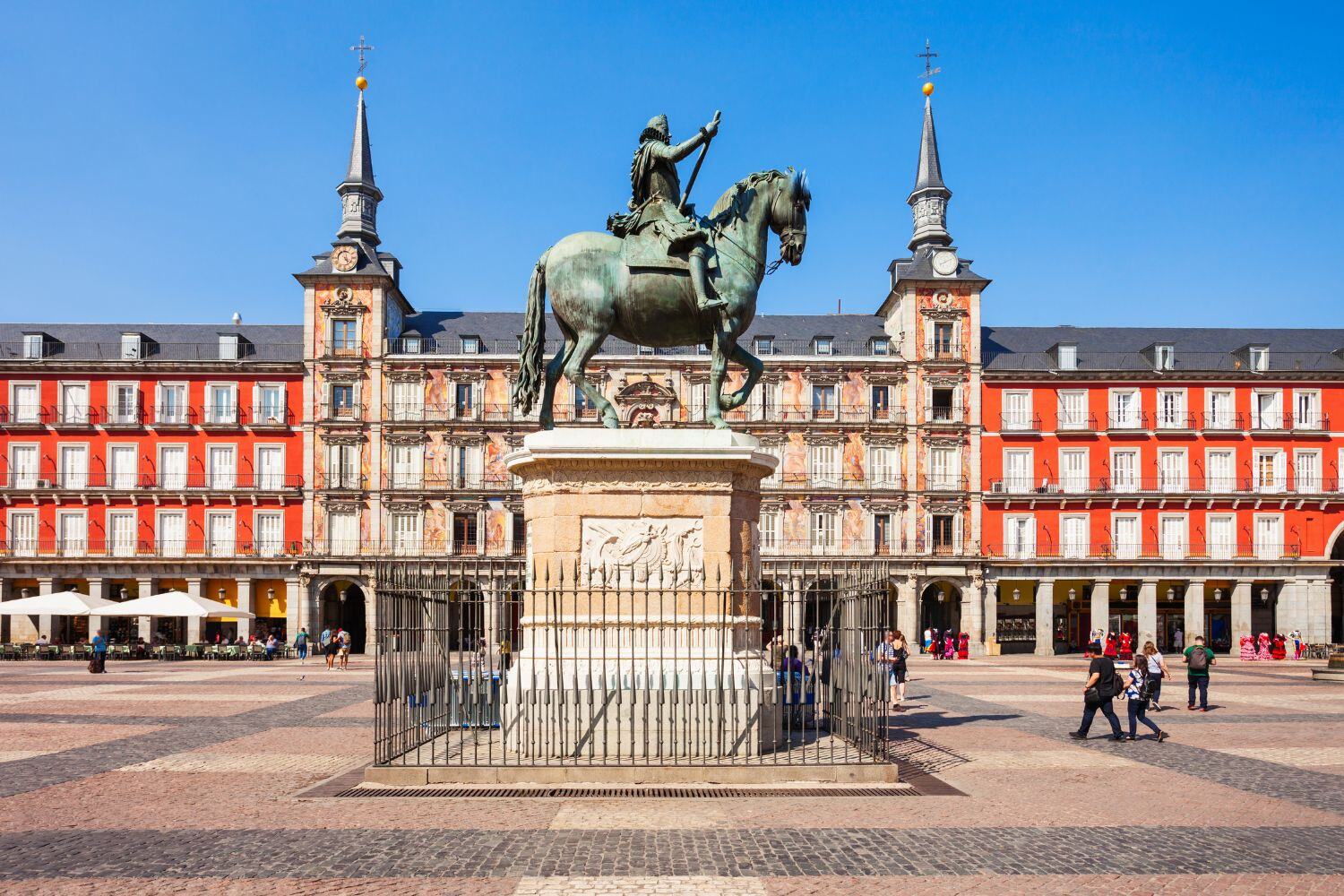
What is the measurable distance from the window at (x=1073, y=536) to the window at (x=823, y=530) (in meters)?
10.8

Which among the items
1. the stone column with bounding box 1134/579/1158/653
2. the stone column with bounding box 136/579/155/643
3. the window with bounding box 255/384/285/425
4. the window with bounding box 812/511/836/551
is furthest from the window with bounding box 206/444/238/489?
the stone column with bounding box 1134/579/1158/653

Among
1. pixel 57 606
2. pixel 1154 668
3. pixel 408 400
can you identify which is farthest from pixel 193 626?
pixel 1154 668

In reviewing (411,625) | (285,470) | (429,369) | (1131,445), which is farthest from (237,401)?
(411,625)

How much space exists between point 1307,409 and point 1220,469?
16.8 feet

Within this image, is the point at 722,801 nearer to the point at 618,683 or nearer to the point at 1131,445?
the point at 618,683

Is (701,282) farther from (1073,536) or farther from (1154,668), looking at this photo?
(1073,536)

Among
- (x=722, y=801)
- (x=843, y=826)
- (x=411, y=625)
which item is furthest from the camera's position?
(x=411, y=625)

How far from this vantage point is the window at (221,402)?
181 feet

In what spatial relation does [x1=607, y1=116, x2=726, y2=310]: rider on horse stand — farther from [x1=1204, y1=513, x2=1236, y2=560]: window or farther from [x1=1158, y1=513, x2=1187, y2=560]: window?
[x1=1204, y1=513, x2=1236, y2=560]: window

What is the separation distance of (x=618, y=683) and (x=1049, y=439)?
4779 cm

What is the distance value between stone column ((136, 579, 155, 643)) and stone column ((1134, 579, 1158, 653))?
45.3m

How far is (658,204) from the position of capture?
12.4 meters

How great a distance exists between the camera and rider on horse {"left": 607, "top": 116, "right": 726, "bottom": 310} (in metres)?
12.0

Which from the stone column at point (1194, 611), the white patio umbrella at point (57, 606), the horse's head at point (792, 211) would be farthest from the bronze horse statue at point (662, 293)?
the stone column at point (1194, 611)
